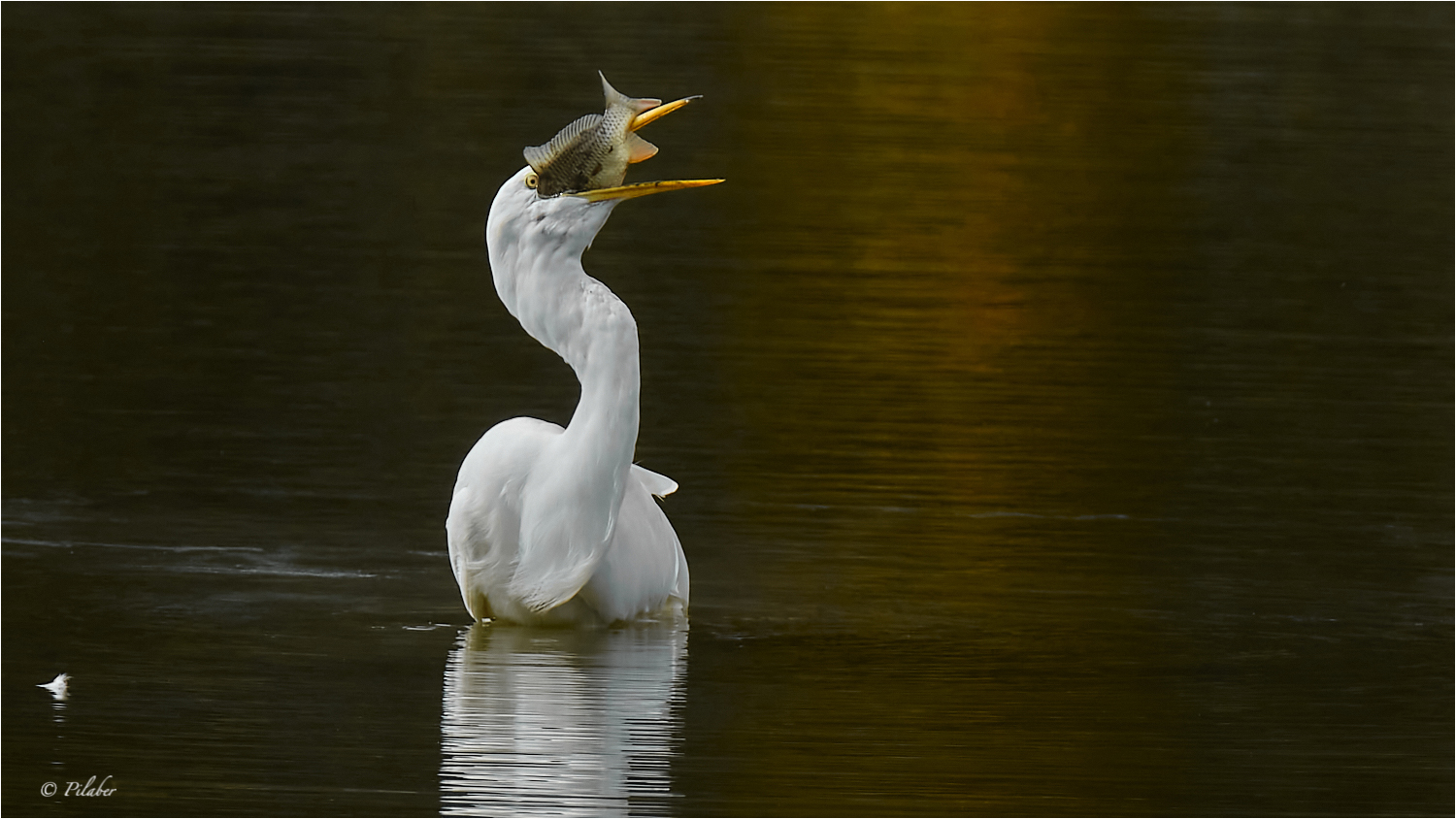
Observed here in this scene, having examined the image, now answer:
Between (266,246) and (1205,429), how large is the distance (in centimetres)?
407

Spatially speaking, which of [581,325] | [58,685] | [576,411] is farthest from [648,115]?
[58,685]

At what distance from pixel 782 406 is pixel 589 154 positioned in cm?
310

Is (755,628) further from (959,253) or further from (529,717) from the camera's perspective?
(959,253)

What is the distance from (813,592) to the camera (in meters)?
4.69

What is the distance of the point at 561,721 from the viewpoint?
11.6 ft

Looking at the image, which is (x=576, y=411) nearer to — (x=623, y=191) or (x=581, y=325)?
(x=581, y=325)

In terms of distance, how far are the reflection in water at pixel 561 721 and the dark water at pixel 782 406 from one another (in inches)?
0.5

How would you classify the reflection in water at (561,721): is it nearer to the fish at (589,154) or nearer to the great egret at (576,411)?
the great egret at (576,411)

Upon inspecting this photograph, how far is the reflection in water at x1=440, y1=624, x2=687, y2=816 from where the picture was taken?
10.5ft

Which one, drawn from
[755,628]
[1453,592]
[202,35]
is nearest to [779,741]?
[755,628]

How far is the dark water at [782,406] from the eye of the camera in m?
3.55

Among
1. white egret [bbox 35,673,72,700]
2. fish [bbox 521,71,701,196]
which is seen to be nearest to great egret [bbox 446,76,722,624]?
fish [bbox 521,71,701,196]

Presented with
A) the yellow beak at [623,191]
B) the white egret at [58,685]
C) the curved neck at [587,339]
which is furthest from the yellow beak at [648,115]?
the white egret at [58,685]

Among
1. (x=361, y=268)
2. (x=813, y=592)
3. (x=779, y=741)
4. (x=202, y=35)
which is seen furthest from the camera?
(x=202, y=35)
